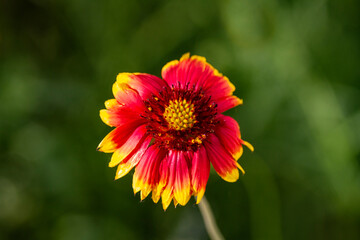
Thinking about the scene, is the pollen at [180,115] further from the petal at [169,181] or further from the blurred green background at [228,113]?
the blurred green background at [228,113]

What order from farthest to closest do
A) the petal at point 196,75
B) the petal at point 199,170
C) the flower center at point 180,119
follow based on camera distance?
the petal at point 196,75, the flower center at point 180,119, the petal at point 199,170

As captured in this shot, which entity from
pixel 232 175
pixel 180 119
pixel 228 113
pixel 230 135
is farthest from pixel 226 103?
pixel 228 113

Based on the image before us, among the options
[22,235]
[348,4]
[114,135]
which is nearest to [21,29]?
[22,235]

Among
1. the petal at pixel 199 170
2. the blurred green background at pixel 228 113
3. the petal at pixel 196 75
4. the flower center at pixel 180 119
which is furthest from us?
the blurred green background at pixel 228 113

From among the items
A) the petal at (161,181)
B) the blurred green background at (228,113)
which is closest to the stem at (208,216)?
the petal at (161,181)

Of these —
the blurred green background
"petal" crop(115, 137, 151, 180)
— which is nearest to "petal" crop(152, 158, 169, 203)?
"petal" crop(115, 137, 151, 180)

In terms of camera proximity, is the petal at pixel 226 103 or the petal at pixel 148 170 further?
the petal at pixel 226 103
